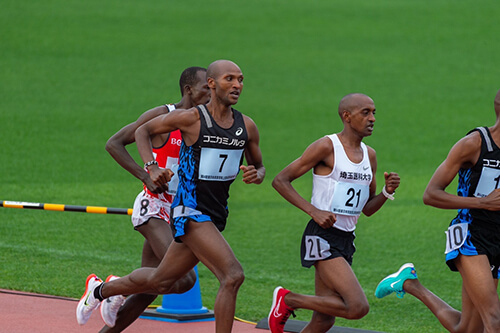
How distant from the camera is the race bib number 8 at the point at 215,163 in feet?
23.6

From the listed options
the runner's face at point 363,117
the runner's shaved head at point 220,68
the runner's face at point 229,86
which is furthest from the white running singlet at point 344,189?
the runner's shaved head at point 220,68

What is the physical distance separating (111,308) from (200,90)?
209cm

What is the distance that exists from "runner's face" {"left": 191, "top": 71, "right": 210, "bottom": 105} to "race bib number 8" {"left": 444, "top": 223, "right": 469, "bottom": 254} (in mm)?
2606

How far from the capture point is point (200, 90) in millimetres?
8367

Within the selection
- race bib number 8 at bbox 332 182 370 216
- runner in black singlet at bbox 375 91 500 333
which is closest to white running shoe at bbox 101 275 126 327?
race bib number 8 at bbox 332 182 370 216

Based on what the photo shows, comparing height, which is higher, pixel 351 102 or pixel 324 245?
pixel 351 102

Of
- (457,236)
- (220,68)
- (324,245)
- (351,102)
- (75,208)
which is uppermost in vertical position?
(220,68)

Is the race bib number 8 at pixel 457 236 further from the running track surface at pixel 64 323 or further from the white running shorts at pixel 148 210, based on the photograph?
the white running shorts at pixel 148 210

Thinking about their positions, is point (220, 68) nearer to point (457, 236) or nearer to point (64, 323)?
point (457, 236)

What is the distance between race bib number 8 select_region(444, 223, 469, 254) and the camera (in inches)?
273

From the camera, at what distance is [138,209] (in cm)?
815

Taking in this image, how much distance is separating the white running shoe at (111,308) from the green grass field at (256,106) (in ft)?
7.85

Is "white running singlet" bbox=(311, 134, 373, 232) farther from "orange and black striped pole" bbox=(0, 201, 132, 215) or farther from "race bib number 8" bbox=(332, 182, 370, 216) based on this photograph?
"orange and black striped pole" bbox=(0, 201, 132, 215)

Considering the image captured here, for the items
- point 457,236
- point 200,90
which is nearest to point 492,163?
point 457,236
